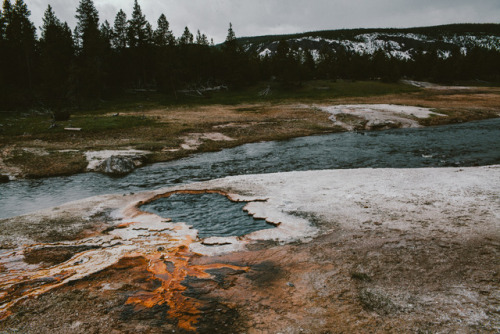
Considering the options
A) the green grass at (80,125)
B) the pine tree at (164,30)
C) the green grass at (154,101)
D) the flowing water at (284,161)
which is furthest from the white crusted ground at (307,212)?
the pine tree at (164,30)

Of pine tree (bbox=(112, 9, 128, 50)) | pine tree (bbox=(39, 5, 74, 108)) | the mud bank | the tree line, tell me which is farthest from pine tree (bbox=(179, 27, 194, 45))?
the mud bank

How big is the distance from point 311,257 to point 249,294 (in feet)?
8.16

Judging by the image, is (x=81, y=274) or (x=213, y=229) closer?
(x=81, y=274)

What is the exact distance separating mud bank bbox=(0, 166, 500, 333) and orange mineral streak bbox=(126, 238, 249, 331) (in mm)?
35

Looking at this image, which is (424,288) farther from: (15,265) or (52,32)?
(52,32)

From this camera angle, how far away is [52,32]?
64250 millimetres

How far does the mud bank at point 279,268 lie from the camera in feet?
22.6

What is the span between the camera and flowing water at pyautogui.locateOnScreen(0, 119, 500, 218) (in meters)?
19.3

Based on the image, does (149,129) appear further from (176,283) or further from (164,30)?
(164,30)

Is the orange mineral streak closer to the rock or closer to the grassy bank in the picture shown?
the rock

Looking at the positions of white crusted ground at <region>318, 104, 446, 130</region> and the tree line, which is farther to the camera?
the tree line

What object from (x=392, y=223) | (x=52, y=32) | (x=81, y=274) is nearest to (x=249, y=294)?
(x=81, y=274)

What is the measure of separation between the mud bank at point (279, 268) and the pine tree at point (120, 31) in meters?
79.9

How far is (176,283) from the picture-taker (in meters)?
8.56
